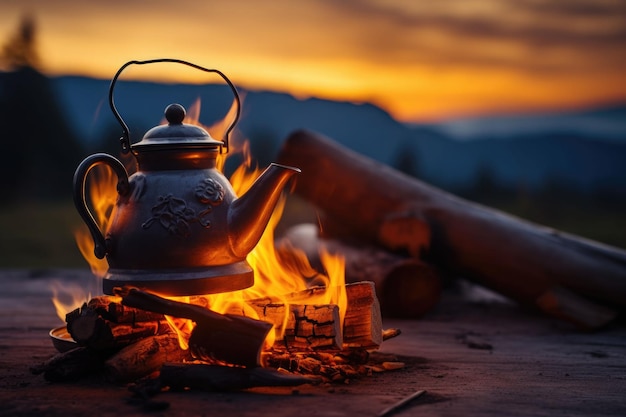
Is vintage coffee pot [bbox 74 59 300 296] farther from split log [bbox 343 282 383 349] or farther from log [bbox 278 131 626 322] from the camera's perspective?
log [bbox 278 131 626 322]

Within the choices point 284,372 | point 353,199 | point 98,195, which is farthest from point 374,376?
point 353,199

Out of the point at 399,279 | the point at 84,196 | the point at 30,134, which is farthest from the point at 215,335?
the point at 30,134

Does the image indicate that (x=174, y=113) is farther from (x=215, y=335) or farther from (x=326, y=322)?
(x=326, y=322)

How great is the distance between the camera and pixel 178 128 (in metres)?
3.30

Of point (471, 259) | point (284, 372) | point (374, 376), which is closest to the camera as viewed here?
point (284, 372)

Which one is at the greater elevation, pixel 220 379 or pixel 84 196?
pixel 84 196

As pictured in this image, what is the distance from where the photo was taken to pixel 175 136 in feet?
10.7

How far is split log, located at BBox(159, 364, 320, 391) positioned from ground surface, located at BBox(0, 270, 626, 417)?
A: 42mm

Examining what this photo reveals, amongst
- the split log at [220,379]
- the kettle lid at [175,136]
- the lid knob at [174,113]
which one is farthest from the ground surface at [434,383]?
the lid knob at [174,113]

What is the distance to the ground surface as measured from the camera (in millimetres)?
2691

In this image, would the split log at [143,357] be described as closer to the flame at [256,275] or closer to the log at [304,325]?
the flame at [256,275]

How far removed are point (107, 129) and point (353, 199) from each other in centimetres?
1811

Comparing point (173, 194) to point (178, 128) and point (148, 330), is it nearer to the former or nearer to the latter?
point (178, 128)

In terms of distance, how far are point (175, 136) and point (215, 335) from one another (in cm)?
96
